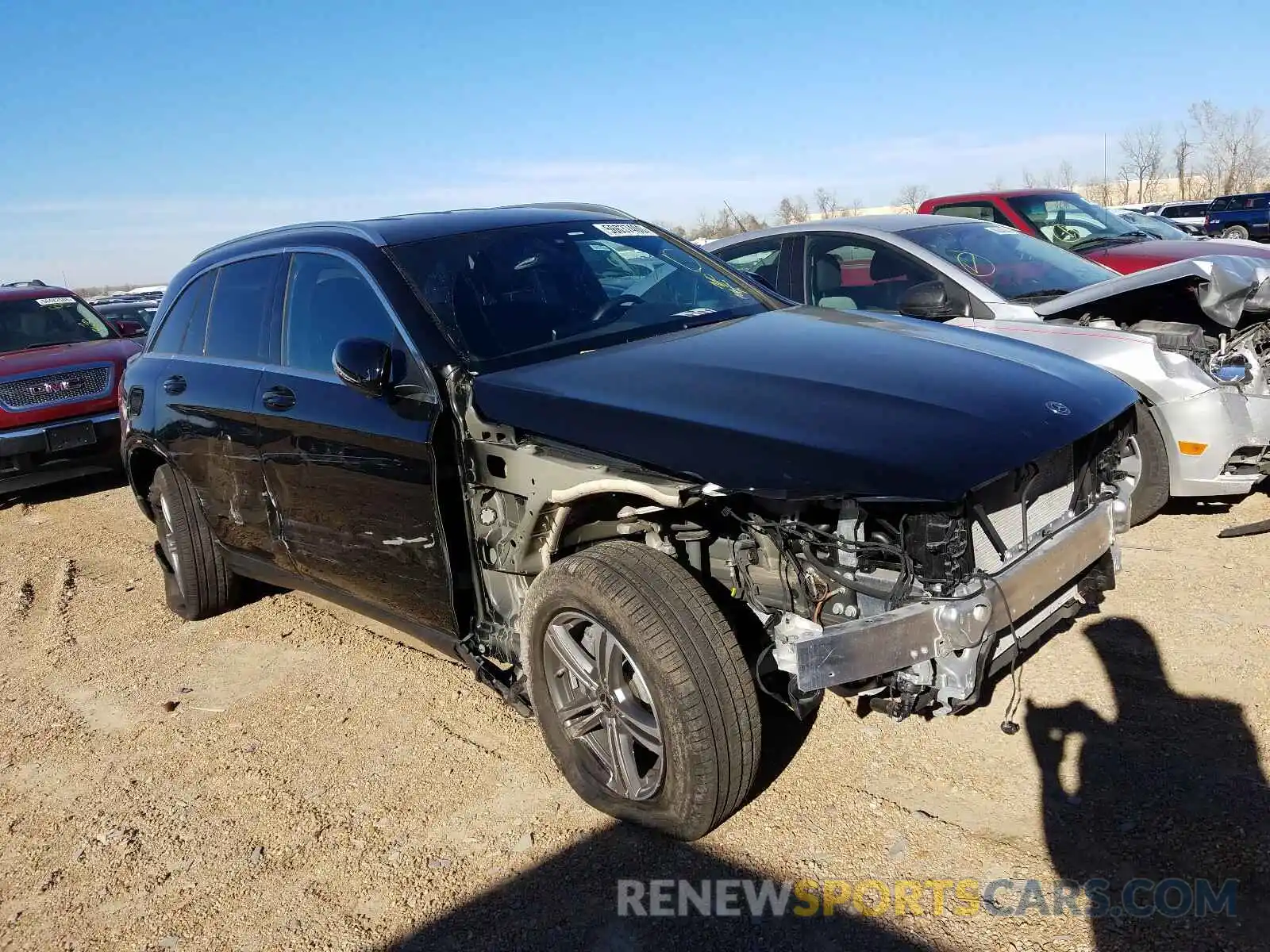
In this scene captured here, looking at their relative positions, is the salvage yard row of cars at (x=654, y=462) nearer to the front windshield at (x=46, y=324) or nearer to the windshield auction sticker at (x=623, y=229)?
the windshield auction sticker at (x=623, y=229)

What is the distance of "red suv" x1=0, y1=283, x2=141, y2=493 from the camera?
836 centimetres

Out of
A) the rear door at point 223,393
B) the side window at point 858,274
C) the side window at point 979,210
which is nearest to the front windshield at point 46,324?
the rear door at point 223,393

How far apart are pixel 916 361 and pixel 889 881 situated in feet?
5.07

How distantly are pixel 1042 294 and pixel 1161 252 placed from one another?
229 cm

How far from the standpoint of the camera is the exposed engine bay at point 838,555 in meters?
2.53

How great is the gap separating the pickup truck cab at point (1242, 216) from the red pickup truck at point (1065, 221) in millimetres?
19571

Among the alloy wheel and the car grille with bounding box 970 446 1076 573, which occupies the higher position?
the car grille with bounding box 970 446 1076 573

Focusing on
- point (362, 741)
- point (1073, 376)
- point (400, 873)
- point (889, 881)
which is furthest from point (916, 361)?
point (362, 741)

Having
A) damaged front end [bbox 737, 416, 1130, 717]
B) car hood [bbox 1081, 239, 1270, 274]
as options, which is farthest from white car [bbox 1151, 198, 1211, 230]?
damaged front end [bbox 737, 416, 1130, 717]

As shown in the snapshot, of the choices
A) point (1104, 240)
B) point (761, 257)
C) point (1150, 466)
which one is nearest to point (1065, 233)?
point (1104, 240)

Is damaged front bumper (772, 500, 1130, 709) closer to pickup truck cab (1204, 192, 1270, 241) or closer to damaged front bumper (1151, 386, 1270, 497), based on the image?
damaged front bumper (1151, 386, 1270, 497)

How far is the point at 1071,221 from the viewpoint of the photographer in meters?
8.51

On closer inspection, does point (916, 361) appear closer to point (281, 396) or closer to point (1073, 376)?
point (1073, 376)

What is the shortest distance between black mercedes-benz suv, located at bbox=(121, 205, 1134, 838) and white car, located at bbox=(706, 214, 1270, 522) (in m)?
1.28
